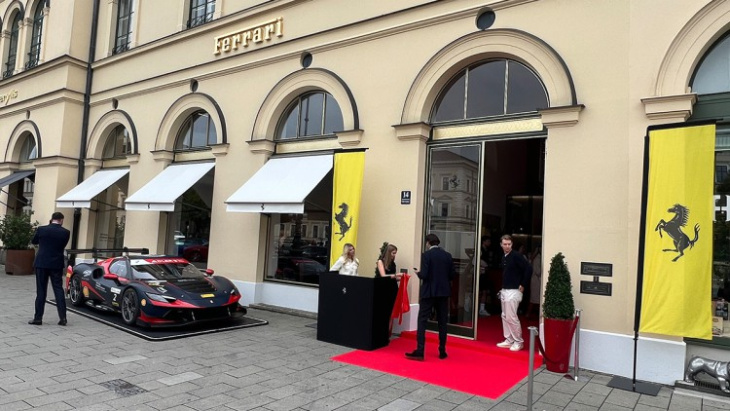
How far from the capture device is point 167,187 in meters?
11.8

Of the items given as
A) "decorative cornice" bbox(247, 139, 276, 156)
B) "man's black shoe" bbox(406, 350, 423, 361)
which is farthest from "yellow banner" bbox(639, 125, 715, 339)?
"decorative cornice" bbox(247, 139, 276, 156)

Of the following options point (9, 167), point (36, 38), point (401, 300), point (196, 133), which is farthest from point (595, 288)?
point (36, 38)

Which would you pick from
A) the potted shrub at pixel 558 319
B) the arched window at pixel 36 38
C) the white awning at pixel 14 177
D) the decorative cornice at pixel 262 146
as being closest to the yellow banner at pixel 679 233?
the potted shrub at pixel 558 319

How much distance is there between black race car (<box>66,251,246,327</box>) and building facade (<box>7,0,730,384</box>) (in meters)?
1.65

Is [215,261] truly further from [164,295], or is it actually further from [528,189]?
[528,189]

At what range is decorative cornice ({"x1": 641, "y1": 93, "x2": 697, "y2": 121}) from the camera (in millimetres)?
6195

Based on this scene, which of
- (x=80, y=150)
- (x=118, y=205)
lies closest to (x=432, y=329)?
(x=118, y=205)

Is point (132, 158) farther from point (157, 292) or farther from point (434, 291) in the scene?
point (434, 291)

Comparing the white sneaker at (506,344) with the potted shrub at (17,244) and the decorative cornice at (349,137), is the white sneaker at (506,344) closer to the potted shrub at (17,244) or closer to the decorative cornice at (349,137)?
the decorative cornice at (349,137)

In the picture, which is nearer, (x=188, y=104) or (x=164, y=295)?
(x=164, y=295)

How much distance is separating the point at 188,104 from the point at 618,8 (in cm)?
1002

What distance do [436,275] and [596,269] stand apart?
221cm

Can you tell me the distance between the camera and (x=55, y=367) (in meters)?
A: 5.96

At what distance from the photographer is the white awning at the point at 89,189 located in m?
13.8
